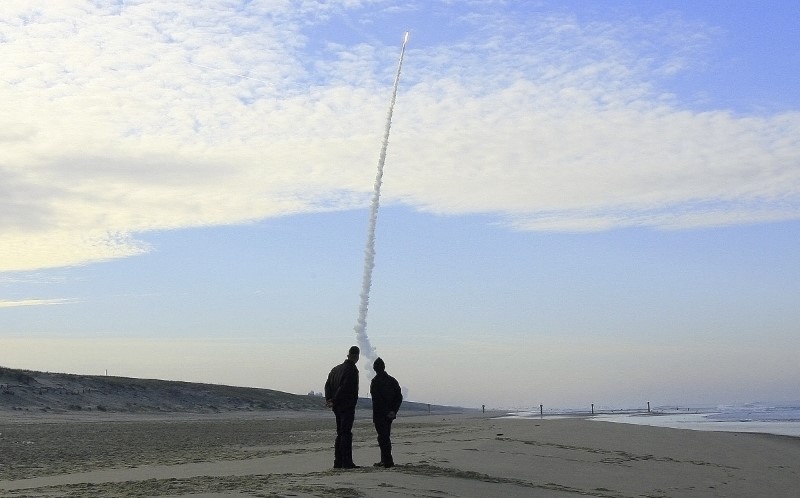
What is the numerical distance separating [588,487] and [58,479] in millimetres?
8675

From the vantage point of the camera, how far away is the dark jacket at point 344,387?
583 inches

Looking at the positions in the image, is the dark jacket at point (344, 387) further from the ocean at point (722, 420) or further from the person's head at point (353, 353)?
the ocean at point (722, 420)

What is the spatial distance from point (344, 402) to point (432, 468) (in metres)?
1.84

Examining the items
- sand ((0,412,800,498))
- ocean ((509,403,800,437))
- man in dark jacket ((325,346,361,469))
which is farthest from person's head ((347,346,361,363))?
ocean ((509,403,800,437))

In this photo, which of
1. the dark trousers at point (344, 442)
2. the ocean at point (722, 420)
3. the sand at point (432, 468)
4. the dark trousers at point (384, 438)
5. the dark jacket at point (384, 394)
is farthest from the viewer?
the ocean at point (722, 420)

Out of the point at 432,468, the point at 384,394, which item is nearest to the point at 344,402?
the point at 384,394

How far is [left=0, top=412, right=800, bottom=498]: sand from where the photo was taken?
1201 centimetres

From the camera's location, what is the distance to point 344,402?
1481 cm

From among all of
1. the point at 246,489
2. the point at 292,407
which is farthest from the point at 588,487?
the point at 292,407

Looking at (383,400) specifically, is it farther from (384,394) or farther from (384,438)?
(384,438)

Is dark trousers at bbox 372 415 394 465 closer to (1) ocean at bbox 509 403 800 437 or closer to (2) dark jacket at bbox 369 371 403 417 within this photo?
(2) dark jacket at bbox 369 371 403 417

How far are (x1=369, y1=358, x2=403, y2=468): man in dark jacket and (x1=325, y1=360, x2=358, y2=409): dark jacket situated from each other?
0.40m

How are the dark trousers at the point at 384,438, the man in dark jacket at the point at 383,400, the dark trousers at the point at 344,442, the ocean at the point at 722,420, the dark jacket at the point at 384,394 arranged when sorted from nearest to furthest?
1. the dark trousers at the point at 344,442
2. the dark trousers at the point at 384,438
3. the man in dark jacket at the point at 383,400
4. the dark jacket at the point at 384,394
5. the ocean at the point at 722,420

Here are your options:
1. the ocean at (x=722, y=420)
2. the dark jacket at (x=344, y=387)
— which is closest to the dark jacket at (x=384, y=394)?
the dark jacket at (x=344, y=387)
